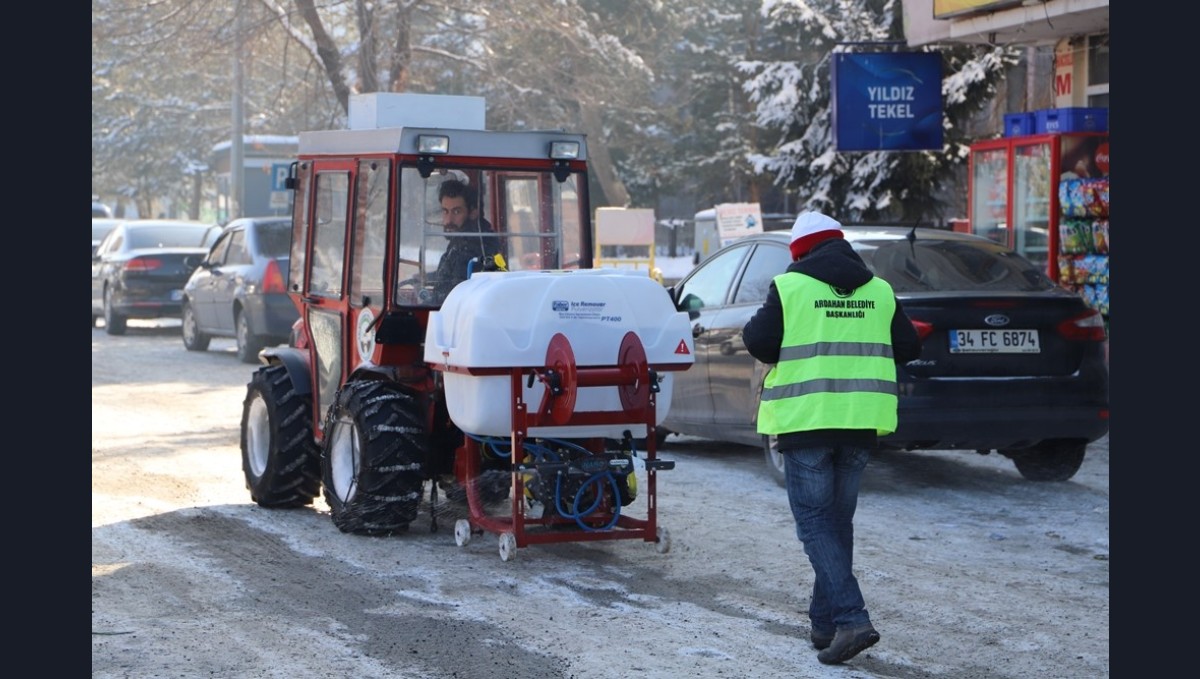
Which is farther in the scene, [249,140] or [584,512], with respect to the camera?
[249,140]

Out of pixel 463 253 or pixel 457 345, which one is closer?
pixel 457 345

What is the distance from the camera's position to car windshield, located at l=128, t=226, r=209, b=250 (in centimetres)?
2453

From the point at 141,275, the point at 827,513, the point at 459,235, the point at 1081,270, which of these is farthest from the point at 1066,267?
the point at 141,275

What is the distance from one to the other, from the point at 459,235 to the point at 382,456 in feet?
4.04

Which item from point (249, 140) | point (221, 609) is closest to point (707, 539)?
point (221, 609)

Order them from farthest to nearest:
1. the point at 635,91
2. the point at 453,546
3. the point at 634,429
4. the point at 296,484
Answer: the point at 635,91, the point at 296,484, the point at 453,546, the point at 634,429

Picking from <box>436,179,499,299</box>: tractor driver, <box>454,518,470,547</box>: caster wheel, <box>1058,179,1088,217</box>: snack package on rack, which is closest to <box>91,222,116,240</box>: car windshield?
<box>1058,179,1088,217</box>: snack package on rack

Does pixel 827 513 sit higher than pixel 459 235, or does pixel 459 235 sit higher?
pixel 459 235

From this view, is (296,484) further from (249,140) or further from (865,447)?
(249,140)

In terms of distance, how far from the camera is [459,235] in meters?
8.52

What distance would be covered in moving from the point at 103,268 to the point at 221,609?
18.7 m

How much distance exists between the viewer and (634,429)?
25.2 ft

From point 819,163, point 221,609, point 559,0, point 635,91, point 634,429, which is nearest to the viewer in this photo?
point 221,609

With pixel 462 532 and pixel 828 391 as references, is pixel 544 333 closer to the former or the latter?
pixel 462 532
